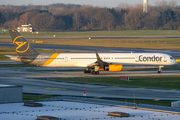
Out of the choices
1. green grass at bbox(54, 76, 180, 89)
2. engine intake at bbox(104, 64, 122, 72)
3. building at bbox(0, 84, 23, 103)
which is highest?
building at bbox(0, 84, 23, 103)

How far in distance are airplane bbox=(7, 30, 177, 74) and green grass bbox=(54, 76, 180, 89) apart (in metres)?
5.44

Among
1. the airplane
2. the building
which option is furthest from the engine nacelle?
the building

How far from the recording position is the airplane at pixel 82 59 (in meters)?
61.8

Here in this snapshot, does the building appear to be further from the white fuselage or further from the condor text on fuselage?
the condor text on fuselage

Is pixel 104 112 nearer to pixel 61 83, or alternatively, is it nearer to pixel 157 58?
pixel 61 83

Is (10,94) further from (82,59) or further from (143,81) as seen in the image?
(82,59)

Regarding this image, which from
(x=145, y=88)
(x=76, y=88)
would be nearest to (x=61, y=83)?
(x=76, y=88)

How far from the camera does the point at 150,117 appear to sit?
2503 centimetres

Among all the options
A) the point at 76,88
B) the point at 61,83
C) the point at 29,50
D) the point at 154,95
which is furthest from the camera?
the point at 29,50

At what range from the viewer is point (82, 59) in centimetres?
6353

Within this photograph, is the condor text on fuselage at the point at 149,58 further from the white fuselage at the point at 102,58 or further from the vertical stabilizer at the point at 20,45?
the vertical stabilizer at the point at 20,45

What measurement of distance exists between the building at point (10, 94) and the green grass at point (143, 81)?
68.6 feet

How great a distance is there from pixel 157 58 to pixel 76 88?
970 inches

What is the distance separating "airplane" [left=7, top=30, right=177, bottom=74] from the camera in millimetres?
61750
